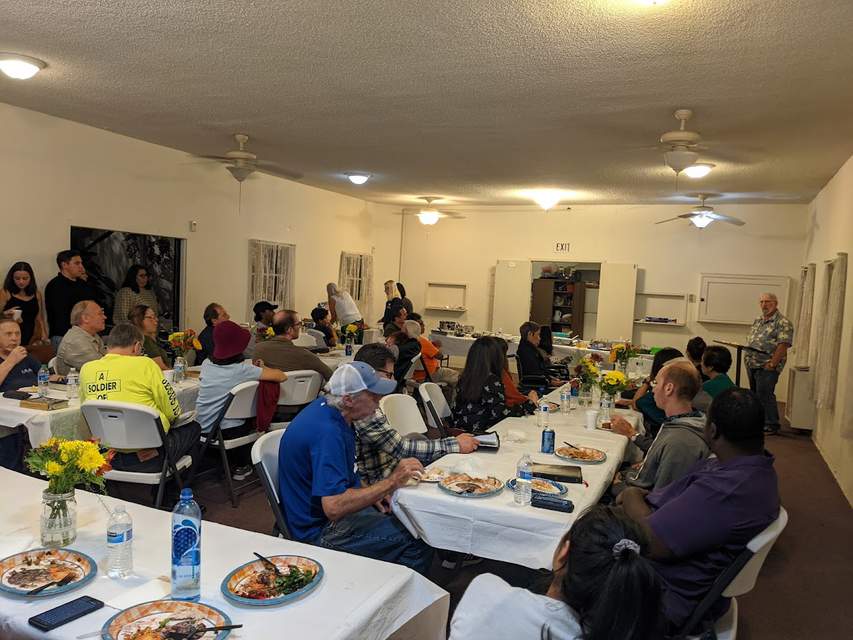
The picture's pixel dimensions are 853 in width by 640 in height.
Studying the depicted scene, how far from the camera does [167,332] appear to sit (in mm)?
7848

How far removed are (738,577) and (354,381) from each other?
4.79 feet

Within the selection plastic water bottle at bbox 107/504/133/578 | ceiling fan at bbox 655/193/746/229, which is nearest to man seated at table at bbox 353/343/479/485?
plastic water bottle at bbox 107/504/133/578

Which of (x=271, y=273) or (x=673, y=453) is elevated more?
(x=271, y=273)

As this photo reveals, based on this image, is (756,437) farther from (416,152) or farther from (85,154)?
(85,154)

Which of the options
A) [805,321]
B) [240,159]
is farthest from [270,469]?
[805,321]

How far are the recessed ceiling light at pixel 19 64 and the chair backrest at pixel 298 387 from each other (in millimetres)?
2764

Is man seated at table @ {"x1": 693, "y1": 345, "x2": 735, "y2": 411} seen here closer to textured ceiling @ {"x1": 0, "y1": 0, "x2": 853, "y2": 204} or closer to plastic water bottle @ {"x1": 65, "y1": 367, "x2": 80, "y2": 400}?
textured ceiling @ {"x1": 0, "y1": 0, "x2": 853, "y2": 204}

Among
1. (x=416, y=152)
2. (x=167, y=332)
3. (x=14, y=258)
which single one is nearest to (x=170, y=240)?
(x=167, y=332)

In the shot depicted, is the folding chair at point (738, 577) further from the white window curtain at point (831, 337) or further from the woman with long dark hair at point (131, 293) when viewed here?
the woman with long dark hair at point (131, 293)

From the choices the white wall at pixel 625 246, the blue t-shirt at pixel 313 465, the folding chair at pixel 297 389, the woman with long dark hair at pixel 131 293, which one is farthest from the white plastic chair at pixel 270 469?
the white wall at pixel 625 246

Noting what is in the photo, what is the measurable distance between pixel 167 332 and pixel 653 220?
7706 millimetres

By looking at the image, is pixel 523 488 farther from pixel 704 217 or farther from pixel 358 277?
pixel 358 277

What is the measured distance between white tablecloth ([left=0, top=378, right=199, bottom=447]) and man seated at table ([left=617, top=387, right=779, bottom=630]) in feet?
10.5

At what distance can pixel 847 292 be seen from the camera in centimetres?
581
